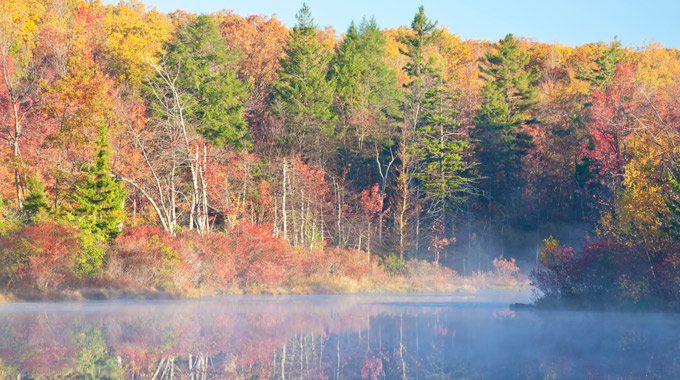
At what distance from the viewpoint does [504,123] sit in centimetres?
5794

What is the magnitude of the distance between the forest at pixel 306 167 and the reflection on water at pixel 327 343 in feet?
18.6

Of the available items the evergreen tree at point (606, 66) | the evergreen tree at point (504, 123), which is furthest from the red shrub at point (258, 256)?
the evergreen tree at point (606, 66)

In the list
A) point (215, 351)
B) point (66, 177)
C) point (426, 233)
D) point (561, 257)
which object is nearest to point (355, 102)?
point (426, 233)

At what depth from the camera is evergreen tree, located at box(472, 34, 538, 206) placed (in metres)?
58.1

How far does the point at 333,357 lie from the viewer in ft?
45.0

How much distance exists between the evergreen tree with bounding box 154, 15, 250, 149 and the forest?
0.75 feet

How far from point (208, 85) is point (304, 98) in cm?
862

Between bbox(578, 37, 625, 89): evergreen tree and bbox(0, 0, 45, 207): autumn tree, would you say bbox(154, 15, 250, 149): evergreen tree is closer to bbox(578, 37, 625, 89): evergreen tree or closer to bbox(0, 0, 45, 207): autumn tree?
bbox(0, 0, 45, 207): autumn tree

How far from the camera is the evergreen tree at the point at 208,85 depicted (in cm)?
5084

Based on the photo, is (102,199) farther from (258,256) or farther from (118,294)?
(258,256)

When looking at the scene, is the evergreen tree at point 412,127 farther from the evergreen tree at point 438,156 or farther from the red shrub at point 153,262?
the red shrub at point 153,262

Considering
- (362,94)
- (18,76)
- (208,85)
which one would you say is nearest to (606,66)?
(362,94)

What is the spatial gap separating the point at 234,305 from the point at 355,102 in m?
35.2

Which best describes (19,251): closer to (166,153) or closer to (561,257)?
(166,153)
